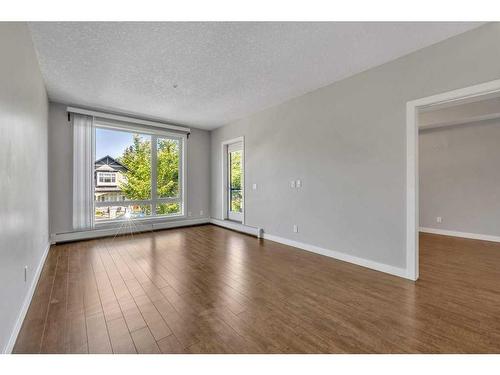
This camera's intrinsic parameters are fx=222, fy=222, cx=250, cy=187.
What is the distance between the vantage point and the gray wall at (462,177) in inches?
171

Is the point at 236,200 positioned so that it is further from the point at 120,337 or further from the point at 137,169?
the point at 120,337

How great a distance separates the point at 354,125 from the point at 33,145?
4.04 m

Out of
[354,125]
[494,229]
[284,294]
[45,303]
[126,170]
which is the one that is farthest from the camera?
[126,170]

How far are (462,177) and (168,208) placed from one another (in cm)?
675

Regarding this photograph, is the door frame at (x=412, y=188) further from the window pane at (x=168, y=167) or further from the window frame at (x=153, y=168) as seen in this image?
the window pane at (x=168, y=167)

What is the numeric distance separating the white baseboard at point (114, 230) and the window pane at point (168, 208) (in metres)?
0.29

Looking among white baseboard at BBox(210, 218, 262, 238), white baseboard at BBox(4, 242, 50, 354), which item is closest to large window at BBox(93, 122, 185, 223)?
white baseboard at BBox(210, 218, 262, 238)

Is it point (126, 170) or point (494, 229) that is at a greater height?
point (126, 170)

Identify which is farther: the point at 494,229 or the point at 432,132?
the point at 432,132

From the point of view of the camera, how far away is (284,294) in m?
2.28

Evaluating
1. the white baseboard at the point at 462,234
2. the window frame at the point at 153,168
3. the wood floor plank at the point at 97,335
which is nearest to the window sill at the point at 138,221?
the window frame at the point at 153,168

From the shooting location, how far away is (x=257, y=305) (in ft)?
6.80
